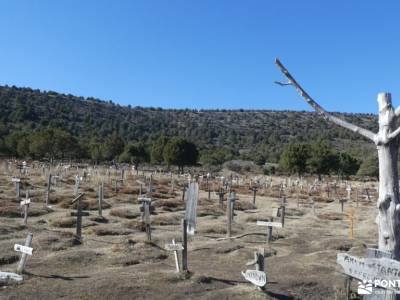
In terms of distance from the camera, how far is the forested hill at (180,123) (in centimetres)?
10838

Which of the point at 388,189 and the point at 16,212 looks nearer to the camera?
the point at 388,189

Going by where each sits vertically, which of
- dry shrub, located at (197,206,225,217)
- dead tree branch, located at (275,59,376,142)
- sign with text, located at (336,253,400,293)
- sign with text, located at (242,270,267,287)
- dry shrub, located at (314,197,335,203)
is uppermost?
dead tree branch, located at (275,59,376,142)

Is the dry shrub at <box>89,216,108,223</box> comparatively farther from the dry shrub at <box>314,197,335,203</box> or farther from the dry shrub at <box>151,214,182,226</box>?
the dry shrub at <box>314,197,335,203</box>

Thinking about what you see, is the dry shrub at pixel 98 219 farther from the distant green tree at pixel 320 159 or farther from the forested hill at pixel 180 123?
the forested hill at pixel 180 123

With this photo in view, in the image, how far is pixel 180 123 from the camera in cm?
13562

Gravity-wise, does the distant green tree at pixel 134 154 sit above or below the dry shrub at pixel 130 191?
above

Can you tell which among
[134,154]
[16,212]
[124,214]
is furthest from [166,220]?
[134,154]

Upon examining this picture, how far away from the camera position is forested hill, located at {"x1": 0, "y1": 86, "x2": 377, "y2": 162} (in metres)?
108

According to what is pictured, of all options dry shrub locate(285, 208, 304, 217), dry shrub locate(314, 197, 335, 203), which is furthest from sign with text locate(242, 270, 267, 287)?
dry shrub locate(314, 197, 335, 203)

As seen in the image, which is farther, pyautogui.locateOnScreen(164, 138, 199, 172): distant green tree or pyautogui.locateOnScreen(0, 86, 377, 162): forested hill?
pyautogui.locateOnScreen(0, 86, 377, 162): forested hill

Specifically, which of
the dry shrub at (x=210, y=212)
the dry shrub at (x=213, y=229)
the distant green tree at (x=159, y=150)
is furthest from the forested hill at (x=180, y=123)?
the dry shrub at (x=213, y=229)

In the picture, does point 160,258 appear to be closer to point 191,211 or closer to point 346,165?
point 191,211

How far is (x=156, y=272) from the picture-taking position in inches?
440

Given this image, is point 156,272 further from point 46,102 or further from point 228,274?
point 46,102
